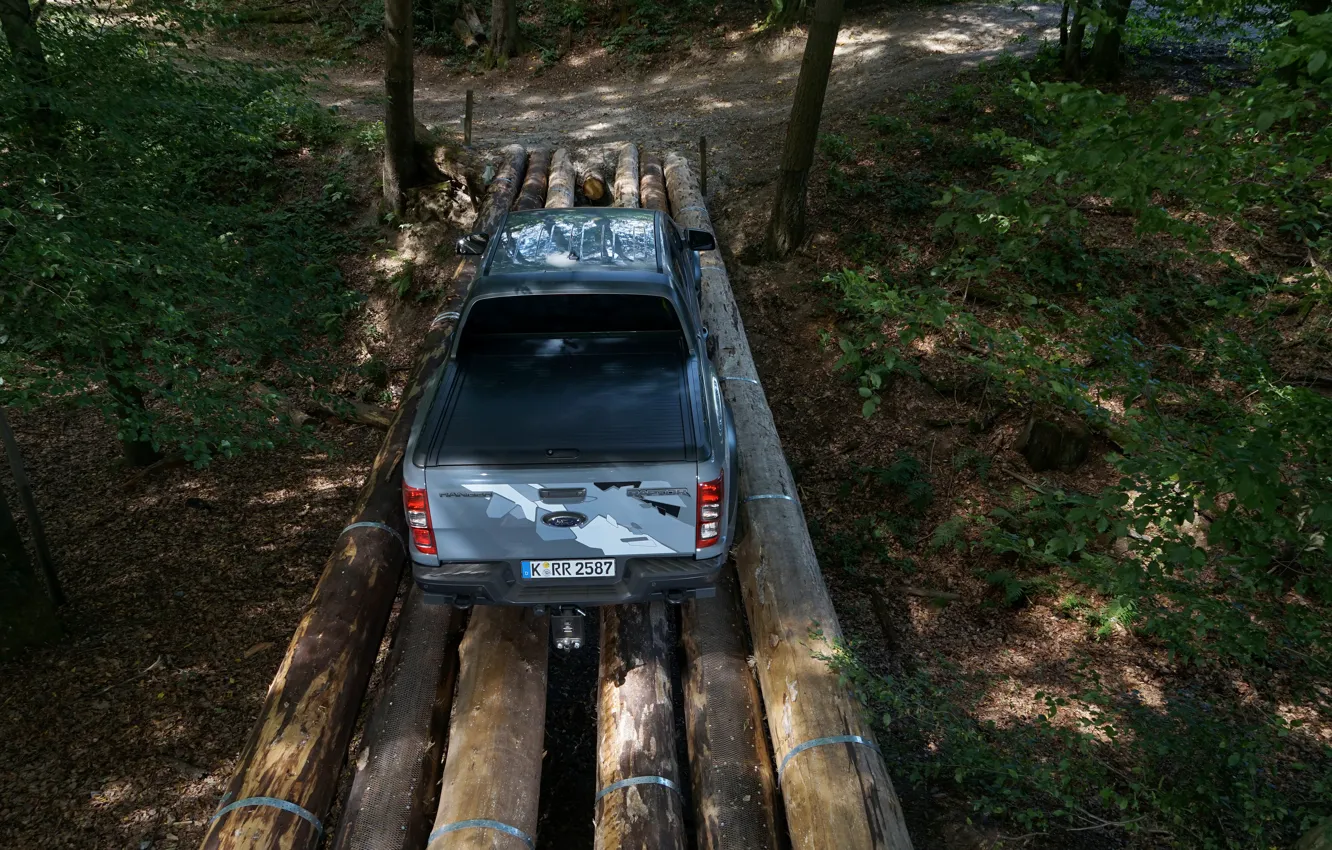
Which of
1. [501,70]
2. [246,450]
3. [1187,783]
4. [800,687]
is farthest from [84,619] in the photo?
[501,70]

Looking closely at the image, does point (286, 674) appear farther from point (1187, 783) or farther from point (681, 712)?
point (1187, 783)

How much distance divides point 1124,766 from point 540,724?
3888mm

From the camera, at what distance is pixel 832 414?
919 centimetres

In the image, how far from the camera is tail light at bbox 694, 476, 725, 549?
4.52 meters

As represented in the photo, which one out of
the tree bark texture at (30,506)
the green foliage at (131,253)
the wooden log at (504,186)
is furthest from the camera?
the wooden log at (504,186)

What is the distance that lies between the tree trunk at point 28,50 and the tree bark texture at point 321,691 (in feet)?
13.4

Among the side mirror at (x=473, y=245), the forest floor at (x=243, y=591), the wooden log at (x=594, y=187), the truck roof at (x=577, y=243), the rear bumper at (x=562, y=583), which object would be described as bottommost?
the forest floor at (x=243, y=591)

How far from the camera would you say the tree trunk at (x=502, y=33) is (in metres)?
19.6

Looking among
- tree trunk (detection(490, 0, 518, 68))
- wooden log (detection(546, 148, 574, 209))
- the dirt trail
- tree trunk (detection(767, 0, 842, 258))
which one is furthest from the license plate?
tree trunk (detection(490, 0, 518, 68))

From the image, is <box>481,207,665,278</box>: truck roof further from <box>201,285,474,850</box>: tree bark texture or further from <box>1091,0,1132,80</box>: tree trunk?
<box>1091,0,1132,80</box>: tree trunk

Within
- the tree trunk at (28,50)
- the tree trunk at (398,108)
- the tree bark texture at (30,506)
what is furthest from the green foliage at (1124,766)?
the tree trunk at (398,108)

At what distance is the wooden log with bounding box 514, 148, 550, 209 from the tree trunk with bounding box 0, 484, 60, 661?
Answer: 7.08 meters

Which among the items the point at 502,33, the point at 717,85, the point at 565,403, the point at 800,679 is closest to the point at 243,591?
the point at 565,403

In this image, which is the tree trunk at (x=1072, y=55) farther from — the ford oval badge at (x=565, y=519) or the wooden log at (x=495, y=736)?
the wooden log at (x=495, y=736)
